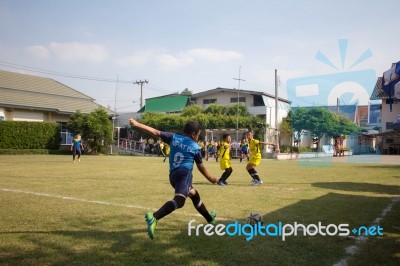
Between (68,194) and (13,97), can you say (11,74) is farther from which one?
(68,194)

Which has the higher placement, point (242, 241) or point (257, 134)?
point (257, 134)

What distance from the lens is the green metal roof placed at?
160 ft

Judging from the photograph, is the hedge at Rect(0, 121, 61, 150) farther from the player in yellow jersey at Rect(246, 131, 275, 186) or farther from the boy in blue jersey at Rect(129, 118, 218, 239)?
the boy in blue jersey at Rect(129, 118, 218, 239)

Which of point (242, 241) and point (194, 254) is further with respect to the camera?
point (242, 241)

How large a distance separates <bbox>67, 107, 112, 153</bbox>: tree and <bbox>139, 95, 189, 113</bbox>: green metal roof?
1198cm

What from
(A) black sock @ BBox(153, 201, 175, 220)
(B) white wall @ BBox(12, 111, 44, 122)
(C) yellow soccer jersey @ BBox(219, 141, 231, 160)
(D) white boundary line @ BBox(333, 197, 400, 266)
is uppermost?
(B) white wall @ BBox(12, 111, 44, 122)

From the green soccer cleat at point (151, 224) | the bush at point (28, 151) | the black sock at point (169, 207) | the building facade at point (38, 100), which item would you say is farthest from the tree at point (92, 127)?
the green soccer cleat at point (151, 224)

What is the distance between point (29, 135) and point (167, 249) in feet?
108

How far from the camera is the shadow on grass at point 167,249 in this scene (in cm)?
425

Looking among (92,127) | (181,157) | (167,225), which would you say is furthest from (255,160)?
(92,127)

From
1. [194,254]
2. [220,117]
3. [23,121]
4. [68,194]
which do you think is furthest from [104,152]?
[194,254]

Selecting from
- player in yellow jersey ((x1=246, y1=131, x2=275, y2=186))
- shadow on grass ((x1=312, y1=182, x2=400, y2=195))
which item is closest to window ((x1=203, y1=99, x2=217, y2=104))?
player in yellow jersey ((x1=246, y1=131, x2=275, y2=186))

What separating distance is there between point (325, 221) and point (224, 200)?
2903 millimetres

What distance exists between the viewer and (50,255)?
14.4 ft
